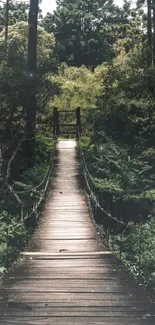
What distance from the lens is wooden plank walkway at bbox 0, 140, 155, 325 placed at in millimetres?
5230

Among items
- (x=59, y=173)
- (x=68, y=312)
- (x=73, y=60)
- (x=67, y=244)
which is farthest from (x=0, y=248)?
(x=73, y=60)

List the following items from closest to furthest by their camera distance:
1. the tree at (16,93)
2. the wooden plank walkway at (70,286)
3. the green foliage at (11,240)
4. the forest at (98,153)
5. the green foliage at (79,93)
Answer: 1. the wooden plank walkway at (70,286)
2. the green foliage at (11,240)
3. the forest at (98,153)
4. the tree at (16,93)
5. the green foliage at (79,93)

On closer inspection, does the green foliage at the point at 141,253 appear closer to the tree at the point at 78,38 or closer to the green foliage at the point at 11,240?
the green foliage at the point at 11,240

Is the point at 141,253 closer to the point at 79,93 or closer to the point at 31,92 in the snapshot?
the point at 31,92

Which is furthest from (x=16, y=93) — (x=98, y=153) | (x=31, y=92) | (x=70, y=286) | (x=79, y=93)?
(x=79, y=93)

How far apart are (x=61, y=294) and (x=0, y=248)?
11.8 feet

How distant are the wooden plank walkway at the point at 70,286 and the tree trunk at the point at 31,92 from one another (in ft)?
26.3

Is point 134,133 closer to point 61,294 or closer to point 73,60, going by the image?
point 61,294

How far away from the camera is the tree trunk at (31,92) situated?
1883 centimetres

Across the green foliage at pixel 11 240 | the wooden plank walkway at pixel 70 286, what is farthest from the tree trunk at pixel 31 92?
the wooden plank walkway at pixel 70 286

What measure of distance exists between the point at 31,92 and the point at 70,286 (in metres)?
13.1

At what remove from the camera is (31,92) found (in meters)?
18.7

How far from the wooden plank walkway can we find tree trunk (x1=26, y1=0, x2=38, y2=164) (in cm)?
801

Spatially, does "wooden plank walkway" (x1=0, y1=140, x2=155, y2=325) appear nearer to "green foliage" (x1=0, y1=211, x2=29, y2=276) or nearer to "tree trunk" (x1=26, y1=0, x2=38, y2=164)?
"green foliage" (x1=0, y1=211, x2=29, y2=276)
